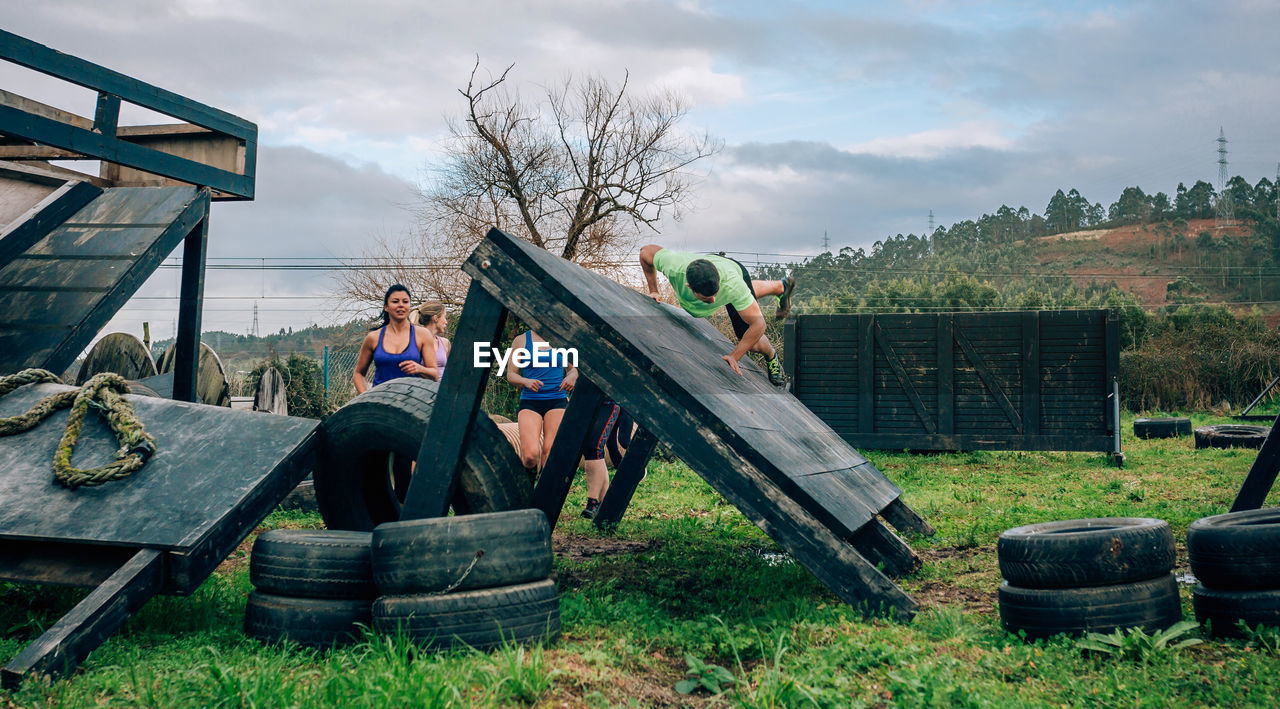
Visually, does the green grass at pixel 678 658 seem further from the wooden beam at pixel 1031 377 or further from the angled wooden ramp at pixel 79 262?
the wooden beam at pixel 1031 377

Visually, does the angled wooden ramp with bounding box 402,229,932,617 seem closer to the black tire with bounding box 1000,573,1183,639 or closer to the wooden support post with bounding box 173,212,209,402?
the black tire with bounding box 1000,573,1183,639

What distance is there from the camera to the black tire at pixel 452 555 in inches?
125

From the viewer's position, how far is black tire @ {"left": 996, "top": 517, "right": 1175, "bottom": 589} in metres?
3.31

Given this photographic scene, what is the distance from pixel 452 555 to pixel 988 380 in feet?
39.6

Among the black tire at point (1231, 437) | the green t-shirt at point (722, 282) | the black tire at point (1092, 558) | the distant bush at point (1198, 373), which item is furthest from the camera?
the distant bush at point (1198, 373)

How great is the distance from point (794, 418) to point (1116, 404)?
8751mm

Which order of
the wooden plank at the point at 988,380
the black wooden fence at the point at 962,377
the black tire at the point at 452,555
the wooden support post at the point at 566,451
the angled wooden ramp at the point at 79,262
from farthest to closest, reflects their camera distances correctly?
the wooden plank at the point at 988,380, the black wooden fence at the point at 962,377, the angled wooden ramp at the point at 79,262, the wooden support post at the point at 566,451, the black tire at the point at 452,555

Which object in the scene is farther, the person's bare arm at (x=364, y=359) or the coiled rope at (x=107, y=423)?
the person's bare arm at (x=364, y=359)

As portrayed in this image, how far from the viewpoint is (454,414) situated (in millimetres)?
3867

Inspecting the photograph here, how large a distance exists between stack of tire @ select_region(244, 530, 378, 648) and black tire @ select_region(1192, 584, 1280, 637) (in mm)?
3540

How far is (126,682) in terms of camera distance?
2.80 meters

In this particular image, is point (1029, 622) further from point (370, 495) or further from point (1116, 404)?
point (1116, 404)

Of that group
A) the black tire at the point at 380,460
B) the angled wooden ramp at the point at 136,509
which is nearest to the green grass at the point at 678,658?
the angled wooden ramp at the point at 136,509

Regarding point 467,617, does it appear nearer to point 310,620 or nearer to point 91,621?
point 310,620
